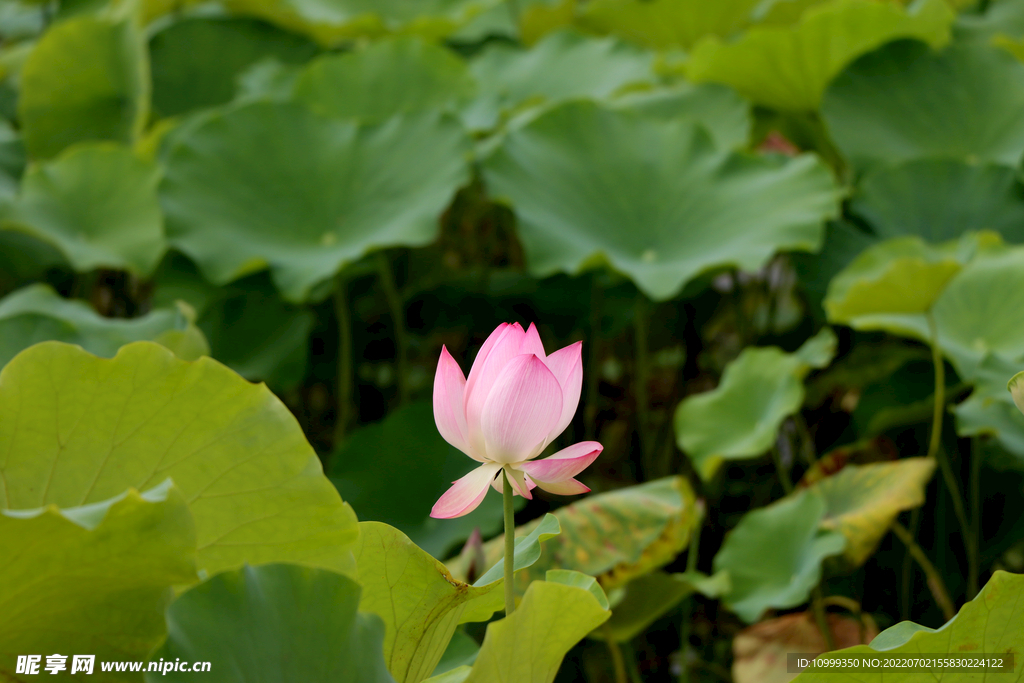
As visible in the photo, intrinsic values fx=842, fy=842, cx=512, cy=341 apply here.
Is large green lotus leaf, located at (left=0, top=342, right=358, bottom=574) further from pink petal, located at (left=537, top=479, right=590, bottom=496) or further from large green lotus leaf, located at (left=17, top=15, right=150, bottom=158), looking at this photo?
large green lotus leaf, located at (left=17, top=15, right=150, bottom=158)

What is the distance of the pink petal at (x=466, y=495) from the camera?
15.1 inches

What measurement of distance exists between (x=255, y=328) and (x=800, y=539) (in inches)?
34.5

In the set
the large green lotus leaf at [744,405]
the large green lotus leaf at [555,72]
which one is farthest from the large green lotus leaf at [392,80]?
the large green lotus leaf at [744,405]

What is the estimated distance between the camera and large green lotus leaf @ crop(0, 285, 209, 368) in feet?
2.74

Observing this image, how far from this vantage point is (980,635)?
1.43 feet

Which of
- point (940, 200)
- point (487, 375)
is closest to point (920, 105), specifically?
point (940, 200)

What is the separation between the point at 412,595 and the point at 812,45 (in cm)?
120

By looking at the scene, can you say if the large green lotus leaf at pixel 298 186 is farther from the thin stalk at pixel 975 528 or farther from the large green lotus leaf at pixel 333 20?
the thin stalk at pixel 975 528

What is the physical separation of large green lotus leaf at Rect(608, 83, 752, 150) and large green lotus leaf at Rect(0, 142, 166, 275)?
0.77m

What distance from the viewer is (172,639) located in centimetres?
38

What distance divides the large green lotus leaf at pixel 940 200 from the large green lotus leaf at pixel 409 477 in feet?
2.42

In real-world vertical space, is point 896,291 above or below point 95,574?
below

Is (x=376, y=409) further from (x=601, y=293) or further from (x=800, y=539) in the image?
(x=800, y=539)

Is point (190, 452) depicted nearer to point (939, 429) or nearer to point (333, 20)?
point (939, 429)
